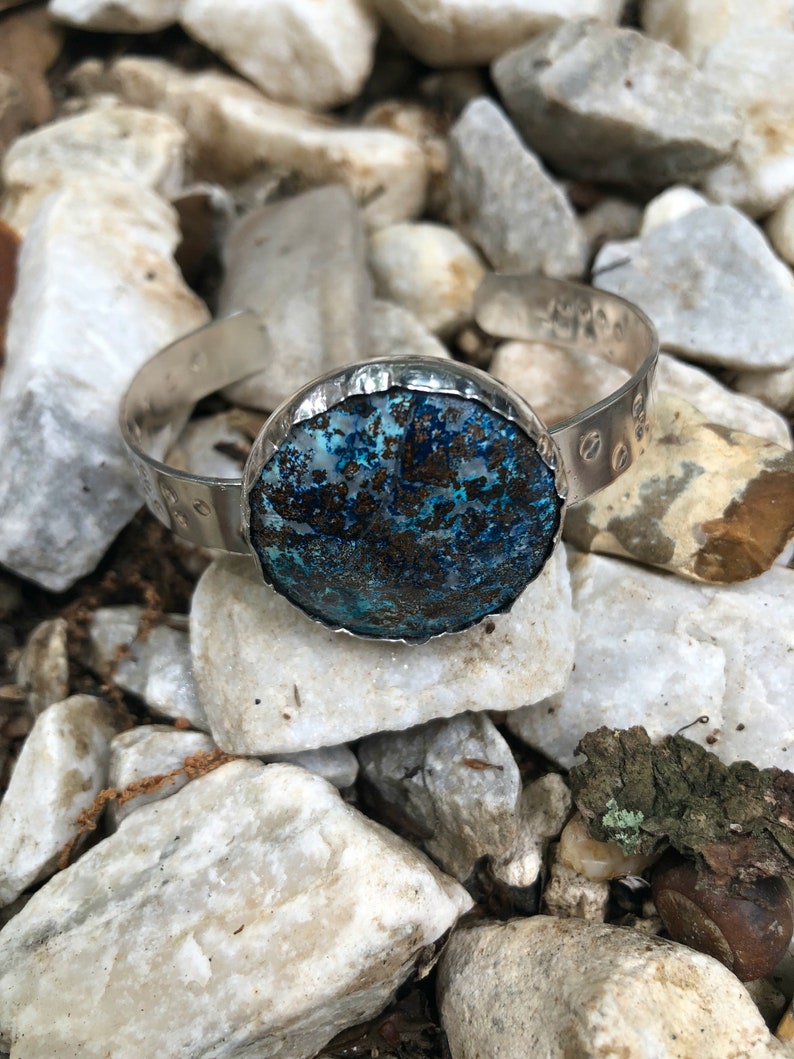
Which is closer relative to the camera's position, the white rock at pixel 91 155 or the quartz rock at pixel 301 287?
the quartz rock at pixel 301 287

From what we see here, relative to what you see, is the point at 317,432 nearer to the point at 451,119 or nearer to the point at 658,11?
the point at 451,119

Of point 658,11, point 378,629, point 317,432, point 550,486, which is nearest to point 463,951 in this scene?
point 378,629

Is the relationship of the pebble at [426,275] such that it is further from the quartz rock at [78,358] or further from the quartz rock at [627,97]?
the quartz rock at [78,358]

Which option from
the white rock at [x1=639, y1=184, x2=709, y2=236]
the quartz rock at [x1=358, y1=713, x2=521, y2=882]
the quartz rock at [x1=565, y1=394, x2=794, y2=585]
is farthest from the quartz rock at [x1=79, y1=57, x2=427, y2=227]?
the quartz rock at [x1=358, y1=713, x2=521, y2=882]

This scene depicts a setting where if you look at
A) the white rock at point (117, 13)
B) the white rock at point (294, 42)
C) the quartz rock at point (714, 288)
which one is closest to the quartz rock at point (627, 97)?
the quartz rock at point (714, 288)

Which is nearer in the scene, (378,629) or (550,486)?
(550,486)

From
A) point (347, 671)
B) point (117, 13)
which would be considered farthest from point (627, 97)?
point (347, 671)
